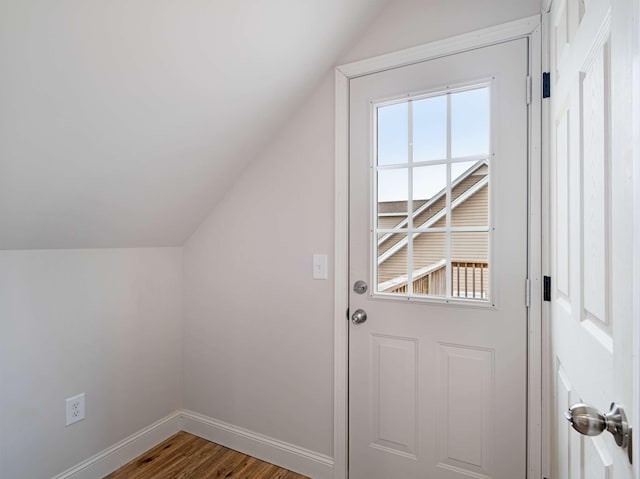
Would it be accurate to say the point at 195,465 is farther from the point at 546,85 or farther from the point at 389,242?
the point at 546,85

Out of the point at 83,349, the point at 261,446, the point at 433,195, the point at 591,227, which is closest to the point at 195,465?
the point at 261,446

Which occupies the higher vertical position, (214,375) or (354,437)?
(214,375)

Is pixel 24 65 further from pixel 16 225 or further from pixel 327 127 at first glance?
pixel 327 127

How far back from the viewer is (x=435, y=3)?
1.57 m

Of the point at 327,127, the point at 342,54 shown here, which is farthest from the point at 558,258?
the point at 342,54

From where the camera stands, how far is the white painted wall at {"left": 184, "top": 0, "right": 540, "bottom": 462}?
179cm

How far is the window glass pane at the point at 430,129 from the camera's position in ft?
5.08

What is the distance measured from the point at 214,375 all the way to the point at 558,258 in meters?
1.88

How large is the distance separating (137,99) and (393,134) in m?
1.06

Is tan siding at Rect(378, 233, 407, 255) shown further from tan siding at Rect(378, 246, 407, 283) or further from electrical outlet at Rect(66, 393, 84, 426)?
electrical outlet at Rect(66, 393, 84, 426)

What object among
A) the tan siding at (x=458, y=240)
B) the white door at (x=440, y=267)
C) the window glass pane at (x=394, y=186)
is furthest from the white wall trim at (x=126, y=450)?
the window glass pane at (x=394, y=186)

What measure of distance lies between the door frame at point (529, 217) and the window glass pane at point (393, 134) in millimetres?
169

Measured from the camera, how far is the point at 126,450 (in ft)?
6.34

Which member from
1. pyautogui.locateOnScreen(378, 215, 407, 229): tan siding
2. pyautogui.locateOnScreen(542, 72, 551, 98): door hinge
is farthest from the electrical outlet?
pyautogui.locateOnScreen(542, 72, 551, 98): door hinge
